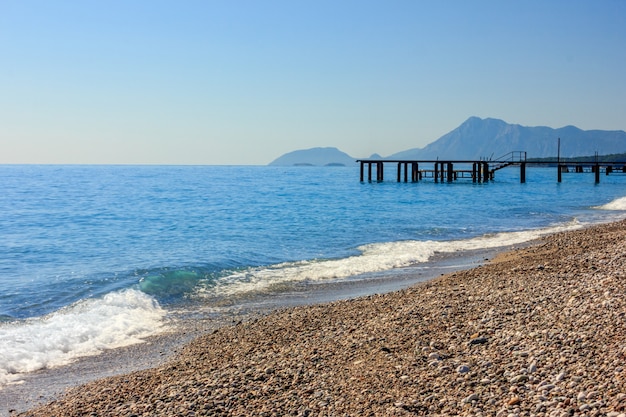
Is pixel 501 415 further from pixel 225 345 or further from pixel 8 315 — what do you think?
pixel 8 315

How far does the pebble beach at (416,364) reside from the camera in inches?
218

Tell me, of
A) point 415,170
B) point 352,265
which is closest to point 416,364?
point 352,265

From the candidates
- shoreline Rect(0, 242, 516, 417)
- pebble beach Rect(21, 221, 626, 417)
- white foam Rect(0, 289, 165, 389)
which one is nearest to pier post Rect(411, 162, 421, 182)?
shoreline Rect(0, 242, 516, 417)

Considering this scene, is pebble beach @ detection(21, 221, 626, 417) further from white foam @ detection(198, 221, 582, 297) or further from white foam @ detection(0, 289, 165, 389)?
white foam @ detection(198, 221, 582, 297)

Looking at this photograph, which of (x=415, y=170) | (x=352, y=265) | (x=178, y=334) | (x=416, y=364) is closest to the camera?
(x=416, y=364)

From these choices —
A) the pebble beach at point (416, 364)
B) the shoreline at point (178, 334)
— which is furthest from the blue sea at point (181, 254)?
the pebble beach at point (416, 364)

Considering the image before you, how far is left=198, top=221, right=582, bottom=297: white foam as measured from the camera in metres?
15.0

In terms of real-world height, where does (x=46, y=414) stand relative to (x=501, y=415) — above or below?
below

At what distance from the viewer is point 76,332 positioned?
35.1ft

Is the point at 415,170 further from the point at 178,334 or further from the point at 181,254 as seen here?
the point at 178,334

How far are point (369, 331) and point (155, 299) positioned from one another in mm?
→ 7101

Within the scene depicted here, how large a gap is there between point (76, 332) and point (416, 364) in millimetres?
7058

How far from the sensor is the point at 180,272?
16.4 metres

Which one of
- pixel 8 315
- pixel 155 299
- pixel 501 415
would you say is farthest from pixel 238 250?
pixel 501 415
